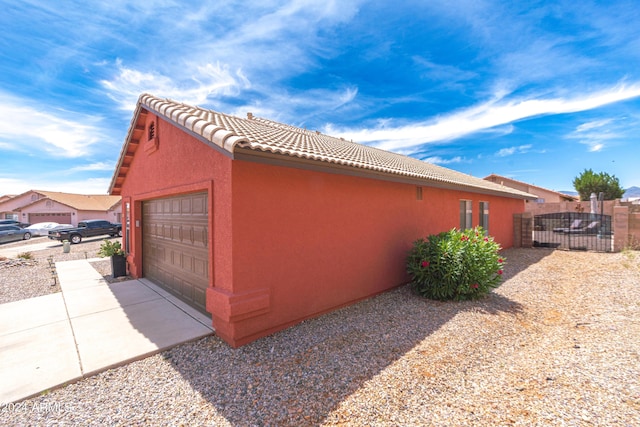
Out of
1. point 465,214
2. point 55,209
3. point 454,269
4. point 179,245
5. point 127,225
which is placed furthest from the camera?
point 55,209

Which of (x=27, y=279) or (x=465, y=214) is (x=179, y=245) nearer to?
(x=27, y=279)

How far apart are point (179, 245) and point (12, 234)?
26.3m

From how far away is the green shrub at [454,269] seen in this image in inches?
235

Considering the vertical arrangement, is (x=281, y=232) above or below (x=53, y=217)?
above

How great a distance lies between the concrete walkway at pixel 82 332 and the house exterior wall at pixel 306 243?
3.47 ft

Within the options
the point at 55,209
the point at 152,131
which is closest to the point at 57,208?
the point at 55,209

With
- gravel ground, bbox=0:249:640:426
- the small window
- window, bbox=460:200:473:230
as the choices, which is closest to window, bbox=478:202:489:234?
window, bbox=460:200:473:230

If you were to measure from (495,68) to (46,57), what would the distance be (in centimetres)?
1356

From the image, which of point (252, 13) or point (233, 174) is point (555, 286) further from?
point (252, 13)

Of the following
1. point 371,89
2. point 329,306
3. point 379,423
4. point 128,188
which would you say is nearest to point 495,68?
point 371,89

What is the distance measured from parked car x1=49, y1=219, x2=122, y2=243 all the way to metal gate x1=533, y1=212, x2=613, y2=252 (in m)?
28.6

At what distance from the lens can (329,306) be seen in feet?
17.4

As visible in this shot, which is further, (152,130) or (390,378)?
(152,130)

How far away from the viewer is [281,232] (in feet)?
14.9
